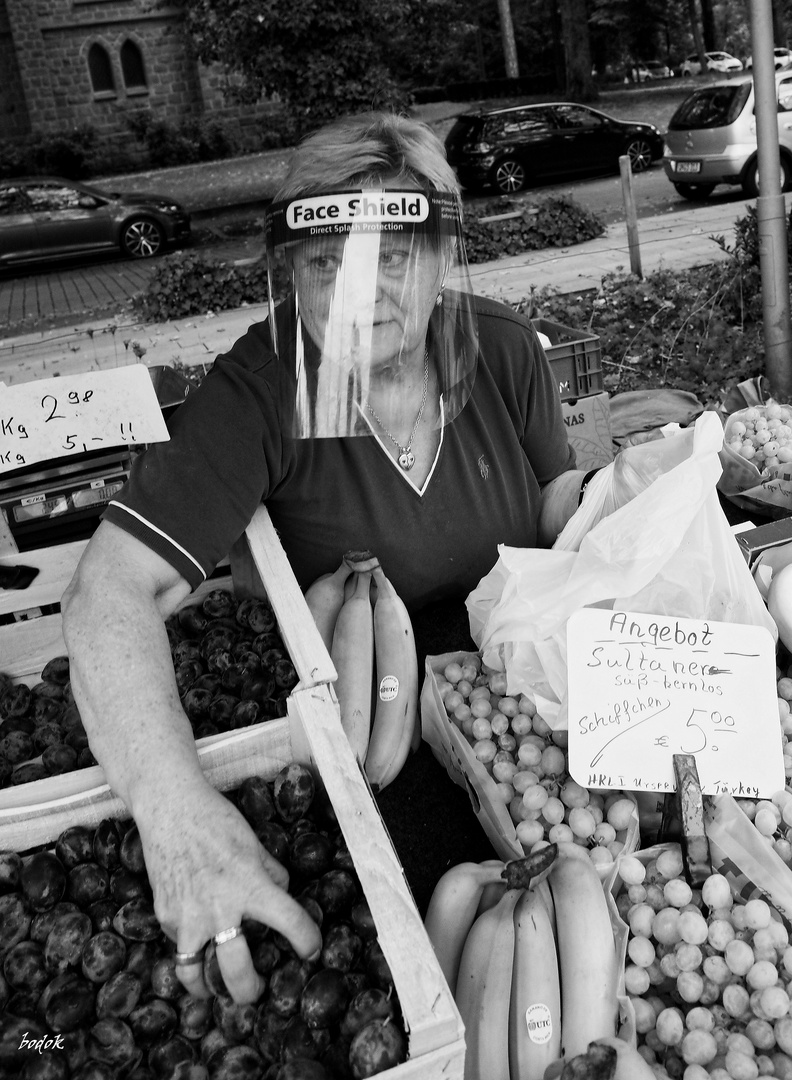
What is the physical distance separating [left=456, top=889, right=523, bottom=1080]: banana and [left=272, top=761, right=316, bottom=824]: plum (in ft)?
0.94

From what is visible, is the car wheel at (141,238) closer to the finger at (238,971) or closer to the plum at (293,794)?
the plum at (293,794)

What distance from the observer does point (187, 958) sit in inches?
40.3

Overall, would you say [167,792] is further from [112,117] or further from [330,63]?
[112,117]

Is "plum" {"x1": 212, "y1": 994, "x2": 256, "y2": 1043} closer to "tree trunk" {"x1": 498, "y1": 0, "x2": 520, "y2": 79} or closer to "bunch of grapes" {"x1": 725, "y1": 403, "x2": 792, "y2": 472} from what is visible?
"bunch of grapes" {"x1": 725, "y1": 403, "x2": 792, "y2": 472}

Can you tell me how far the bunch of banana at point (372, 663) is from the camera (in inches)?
57.8

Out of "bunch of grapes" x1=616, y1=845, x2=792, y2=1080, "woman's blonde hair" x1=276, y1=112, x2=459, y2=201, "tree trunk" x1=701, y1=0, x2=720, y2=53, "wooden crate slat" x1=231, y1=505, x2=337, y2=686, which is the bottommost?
"bunch of grapes" x1=616, y1=845, x2=792, y2=1080

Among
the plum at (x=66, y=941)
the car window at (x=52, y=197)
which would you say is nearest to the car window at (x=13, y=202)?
the car window at (x=52, y=197)

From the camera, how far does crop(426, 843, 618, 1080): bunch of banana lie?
3.32ft

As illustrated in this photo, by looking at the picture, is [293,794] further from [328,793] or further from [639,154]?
[639,154]

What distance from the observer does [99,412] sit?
5.39ft

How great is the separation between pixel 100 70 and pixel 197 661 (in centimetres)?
2681

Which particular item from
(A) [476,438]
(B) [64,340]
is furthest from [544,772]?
(B) [64,340]

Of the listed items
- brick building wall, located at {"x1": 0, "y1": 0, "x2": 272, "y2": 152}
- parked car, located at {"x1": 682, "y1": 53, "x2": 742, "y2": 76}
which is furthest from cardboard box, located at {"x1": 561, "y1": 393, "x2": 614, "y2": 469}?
parked car, located at {"x1": 682, "y1": 53, "x2": 742, "y2": 76}

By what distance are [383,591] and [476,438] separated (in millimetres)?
476
